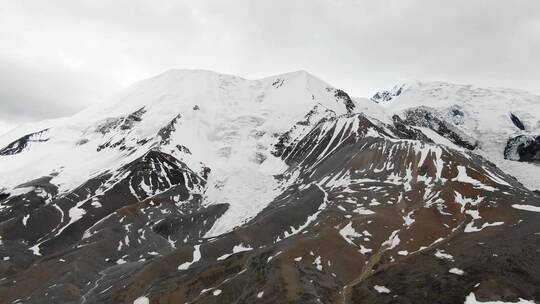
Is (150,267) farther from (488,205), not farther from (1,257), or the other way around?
(488,205)

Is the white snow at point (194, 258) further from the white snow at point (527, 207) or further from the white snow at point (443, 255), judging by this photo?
the white snow at point (527, 207)

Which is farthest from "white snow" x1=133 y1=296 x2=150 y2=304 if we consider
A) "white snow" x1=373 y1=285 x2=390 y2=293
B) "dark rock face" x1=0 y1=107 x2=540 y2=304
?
"white snow" x1=373 y1=285 x2=390 y2=293

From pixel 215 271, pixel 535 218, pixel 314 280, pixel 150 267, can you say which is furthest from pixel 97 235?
pixel 535 218

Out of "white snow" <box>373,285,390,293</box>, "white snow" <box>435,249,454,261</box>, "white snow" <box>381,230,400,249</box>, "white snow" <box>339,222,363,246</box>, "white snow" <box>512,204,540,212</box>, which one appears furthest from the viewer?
"white snow" <box>339,222,363,246</box>

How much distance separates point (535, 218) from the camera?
139 meters

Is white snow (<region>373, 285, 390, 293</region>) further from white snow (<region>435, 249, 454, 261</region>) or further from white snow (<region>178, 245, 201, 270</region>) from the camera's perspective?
white snow (<region>178, 245, 201, 270</region>)

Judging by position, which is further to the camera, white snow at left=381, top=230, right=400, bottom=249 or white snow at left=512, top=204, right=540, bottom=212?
white snow at left=512, top=204, right=540, bottom=212

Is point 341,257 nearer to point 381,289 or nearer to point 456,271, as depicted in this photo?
point 381,289

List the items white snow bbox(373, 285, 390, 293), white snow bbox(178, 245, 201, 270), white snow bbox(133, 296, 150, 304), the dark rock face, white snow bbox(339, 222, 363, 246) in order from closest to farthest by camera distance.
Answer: the dark rock face, white snow bbox(373, 285, 390, 293), white snow bbox(133, 296, 150, 304), white snow bbox(339, 222, 363, 246), white snow bbox(178, 245, 201, 270)

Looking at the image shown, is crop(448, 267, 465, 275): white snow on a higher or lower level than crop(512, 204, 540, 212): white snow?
lower

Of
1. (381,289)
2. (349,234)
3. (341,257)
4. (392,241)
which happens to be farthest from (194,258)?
(381,289)

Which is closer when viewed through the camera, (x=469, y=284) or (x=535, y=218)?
(x=469, y=284)

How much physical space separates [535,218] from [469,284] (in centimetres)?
4857

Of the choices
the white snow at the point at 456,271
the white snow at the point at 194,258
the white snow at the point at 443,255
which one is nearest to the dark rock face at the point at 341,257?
the white snow at the point at 443,255
